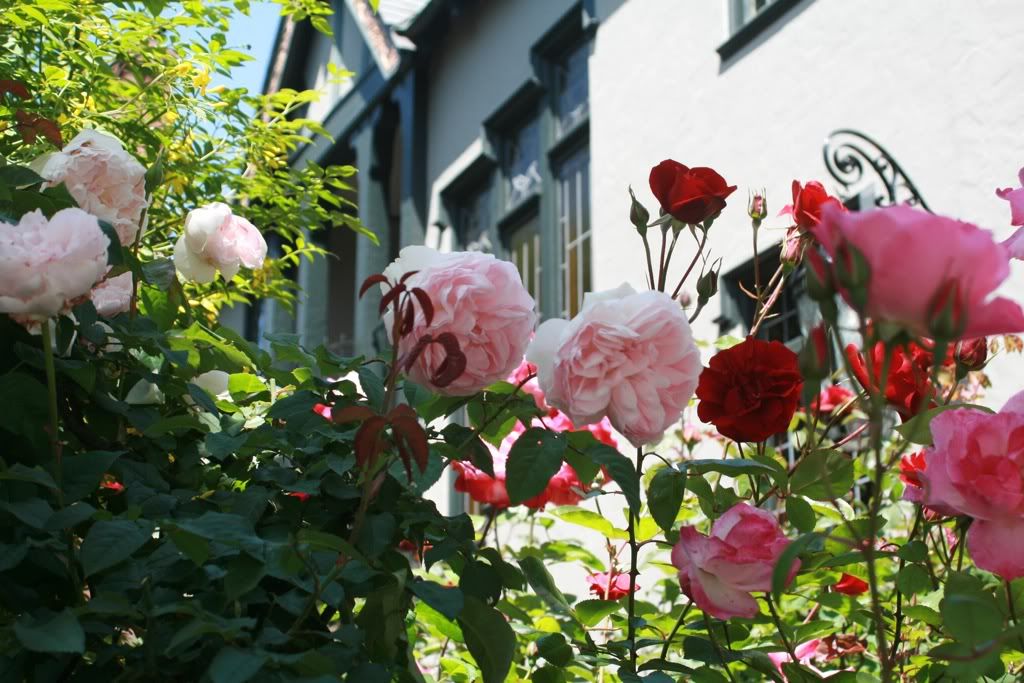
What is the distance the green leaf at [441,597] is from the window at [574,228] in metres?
6.31

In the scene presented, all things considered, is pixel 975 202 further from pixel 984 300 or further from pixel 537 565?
Result: pixel 984 300

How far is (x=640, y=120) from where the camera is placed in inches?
273

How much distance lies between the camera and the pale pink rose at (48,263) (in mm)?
1298

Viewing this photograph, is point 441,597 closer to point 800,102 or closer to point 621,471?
point 621,471

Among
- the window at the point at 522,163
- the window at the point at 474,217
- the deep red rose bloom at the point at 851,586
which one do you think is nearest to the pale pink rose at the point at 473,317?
the deep red rose bloom at the point at 851,586

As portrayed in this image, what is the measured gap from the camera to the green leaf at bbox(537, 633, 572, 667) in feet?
4.73

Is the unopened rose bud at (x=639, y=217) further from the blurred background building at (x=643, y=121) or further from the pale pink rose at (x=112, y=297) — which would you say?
the pale pink rose at (x=112, y=297)

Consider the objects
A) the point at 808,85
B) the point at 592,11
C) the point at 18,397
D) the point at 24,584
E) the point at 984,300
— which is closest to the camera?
the point at 984,300

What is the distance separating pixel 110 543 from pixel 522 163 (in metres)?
7.91

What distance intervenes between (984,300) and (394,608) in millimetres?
666

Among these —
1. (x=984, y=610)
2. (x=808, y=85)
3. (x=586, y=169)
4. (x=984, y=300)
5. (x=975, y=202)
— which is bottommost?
(x=984, y=610)

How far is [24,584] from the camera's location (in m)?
1.30

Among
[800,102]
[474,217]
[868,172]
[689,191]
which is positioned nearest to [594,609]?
[689,191]

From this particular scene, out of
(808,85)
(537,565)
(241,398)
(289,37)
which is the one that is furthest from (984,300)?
(289,37)
